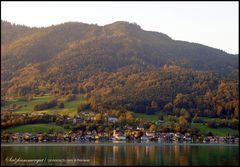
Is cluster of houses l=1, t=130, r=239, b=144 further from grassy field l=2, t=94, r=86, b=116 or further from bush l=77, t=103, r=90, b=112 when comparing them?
grassy field l=2, t=94, r=86, b=116

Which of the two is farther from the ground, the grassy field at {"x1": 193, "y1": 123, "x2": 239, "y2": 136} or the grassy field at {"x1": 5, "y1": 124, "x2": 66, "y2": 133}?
the grassy field at {"x1": 5, "y1": 124, "x2": 66, "y2": 133}

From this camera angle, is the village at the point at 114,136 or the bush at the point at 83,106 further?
the bush at the point at 83,106

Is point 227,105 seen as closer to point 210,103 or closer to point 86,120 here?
point 210,103

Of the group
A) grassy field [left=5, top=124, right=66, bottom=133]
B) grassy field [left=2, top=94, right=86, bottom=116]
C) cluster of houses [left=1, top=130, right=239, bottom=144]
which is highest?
grassy field [left=2, top=94, right=86, bottom=116]

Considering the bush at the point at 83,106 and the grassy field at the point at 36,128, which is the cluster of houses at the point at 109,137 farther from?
the bush at the point at 83,106

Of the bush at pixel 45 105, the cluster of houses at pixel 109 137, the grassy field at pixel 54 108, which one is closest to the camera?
the cluster of houses at pixel 109 137

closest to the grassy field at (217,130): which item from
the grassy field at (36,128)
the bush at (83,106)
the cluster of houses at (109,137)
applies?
the cluster of houses at (109,137)

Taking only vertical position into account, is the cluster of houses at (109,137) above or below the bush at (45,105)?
below

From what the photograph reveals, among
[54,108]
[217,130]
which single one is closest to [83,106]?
[54,108]

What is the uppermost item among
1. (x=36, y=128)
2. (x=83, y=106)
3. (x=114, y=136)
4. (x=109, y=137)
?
(x=83, y=106)

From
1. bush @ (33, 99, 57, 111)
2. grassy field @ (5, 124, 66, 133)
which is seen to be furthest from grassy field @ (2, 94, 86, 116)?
grassy field @ (5, 124, 66, 133)

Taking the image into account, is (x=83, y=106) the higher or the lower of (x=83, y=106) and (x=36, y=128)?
the higher

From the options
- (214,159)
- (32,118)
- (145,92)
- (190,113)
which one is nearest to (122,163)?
(214,159)

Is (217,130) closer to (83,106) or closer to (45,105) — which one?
(83,106)
